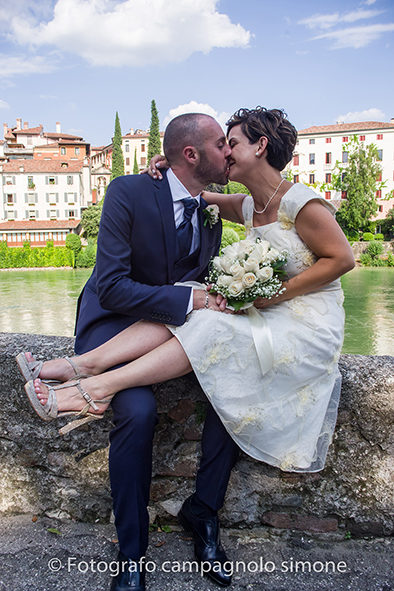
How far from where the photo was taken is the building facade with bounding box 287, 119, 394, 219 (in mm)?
72000

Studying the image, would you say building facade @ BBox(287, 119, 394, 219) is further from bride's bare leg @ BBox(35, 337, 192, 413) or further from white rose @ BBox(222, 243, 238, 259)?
bride's bare leg @ BBox(35, 337, 192, 413)

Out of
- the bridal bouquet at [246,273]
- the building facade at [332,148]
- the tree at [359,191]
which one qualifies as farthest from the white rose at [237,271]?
Result: the building facade at [332,148]

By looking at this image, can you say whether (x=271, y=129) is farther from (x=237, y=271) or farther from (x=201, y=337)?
(x=201, y=337)

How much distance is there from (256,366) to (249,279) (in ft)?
1.26

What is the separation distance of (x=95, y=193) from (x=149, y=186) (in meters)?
78.5

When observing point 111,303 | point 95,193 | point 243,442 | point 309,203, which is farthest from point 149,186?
point 95,193

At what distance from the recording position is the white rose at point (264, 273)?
241 centimetres

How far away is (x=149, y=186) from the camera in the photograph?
105 inches

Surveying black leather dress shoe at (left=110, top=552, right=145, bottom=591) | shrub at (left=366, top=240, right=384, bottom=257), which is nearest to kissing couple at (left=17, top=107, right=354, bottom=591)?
black leather dress shoe at (left=110, top=552, right=145, bottom=591)

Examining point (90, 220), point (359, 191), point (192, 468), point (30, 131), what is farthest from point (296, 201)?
point (30, 131)

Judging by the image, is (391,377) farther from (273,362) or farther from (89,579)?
(89,579)

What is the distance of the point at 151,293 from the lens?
245 centimetres

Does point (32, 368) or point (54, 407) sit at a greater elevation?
point (32, 368)

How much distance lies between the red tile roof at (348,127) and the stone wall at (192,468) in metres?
75.1
